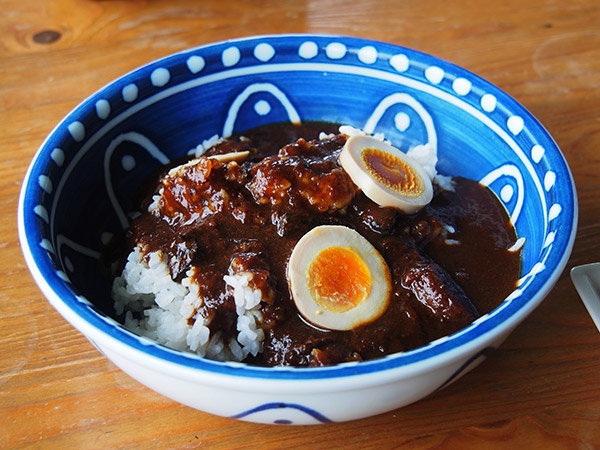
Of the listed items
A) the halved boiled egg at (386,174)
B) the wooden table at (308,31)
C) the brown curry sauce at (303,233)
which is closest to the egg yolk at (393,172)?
the halved boiled egg at (386,174)

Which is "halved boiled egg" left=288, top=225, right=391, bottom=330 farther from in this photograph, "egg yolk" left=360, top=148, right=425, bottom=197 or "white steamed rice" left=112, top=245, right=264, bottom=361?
"egg yolk" left=360, top=148, right=425, bottom=197

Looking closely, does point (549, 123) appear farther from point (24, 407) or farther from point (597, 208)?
point (24, 407)

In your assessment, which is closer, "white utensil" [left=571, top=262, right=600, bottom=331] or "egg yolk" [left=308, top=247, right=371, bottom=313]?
"egg yolk" [left=308, top=247, right=371, bottom=313]

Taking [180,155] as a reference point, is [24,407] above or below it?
below

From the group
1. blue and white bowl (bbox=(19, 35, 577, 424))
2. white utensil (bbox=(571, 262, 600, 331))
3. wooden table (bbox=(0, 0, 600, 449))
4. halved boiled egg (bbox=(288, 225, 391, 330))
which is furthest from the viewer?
white utensil (bbox=(571, 262, 600, 331))

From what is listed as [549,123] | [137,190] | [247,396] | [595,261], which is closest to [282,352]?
[247,396]

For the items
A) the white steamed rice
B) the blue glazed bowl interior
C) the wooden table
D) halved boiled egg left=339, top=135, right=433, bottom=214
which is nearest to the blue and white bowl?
the blue glazed bowl interior

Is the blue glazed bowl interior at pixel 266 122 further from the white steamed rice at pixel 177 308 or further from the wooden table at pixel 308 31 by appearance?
the wooden table at pixel 308 31
